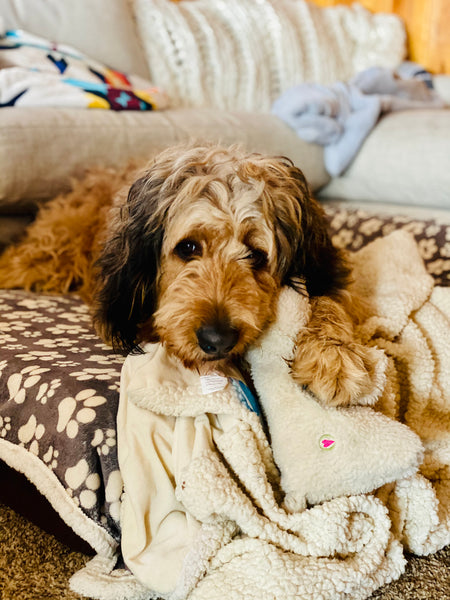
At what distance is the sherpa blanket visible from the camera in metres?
1.17

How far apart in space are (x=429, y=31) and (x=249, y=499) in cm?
469

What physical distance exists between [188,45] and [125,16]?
15.9 inches

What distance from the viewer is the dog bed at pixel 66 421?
1285 millimetres

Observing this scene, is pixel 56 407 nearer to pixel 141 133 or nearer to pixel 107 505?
pixel 107 505

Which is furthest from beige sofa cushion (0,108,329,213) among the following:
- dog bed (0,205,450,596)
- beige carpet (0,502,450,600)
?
beige carpet (0,502,450,600)

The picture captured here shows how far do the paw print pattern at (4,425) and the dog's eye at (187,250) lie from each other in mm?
606

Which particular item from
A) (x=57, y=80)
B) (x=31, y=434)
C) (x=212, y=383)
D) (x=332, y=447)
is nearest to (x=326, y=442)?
(x=332, y=447)

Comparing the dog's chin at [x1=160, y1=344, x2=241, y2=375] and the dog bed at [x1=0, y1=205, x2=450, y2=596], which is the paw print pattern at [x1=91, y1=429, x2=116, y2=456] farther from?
the dog's chin at [x1=160, y1=344, x2=241, y2=375]

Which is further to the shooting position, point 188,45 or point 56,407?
point 188,45

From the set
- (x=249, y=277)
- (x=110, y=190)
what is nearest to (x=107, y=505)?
(x=249, y=277)

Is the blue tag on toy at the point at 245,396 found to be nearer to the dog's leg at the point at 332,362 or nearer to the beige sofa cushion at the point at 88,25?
the dog's leg at the point at 332,362

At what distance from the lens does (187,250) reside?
1.52 meters

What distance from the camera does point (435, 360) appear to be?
1610mm

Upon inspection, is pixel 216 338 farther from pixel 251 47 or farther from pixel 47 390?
pixel 251 47
